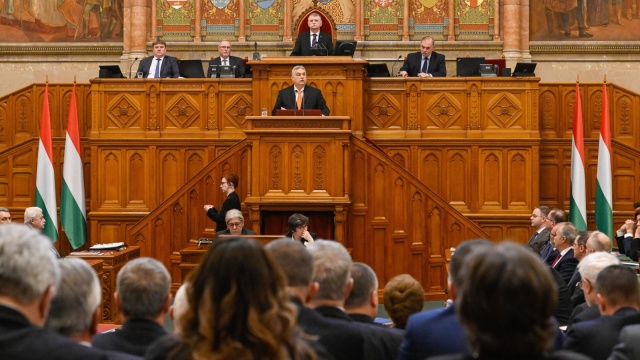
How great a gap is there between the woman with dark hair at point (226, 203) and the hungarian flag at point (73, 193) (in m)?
2.32

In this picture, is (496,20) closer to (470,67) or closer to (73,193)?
(470,67)

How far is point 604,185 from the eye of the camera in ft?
44.4

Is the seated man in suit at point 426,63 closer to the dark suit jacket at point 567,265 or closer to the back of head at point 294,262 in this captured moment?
the dark suit jacket at point 567,265

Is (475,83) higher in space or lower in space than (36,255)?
higher

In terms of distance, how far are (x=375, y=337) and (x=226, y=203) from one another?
7915 millimetres

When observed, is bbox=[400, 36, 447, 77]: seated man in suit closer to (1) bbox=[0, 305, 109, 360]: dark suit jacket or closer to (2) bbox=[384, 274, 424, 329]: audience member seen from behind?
(2) bbox=[384, 274, 424, 329]: audience member seen from behind

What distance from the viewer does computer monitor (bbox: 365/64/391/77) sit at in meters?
13.9

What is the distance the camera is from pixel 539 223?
11.5 metres

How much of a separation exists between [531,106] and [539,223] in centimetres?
266

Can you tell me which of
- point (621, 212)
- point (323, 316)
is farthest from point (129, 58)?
point (323, 316)

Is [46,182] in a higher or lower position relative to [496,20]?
lower

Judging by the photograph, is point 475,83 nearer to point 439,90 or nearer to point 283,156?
point 439,90

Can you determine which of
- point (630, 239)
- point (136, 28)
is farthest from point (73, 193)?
point (630, 239)

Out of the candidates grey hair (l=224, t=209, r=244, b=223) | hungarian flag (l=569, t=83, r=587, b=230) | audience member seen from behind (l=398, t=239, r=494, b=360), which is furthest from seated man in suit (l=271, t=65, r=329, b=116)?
audience member seen from behind (l=398, t=239, r=494, b=360)
